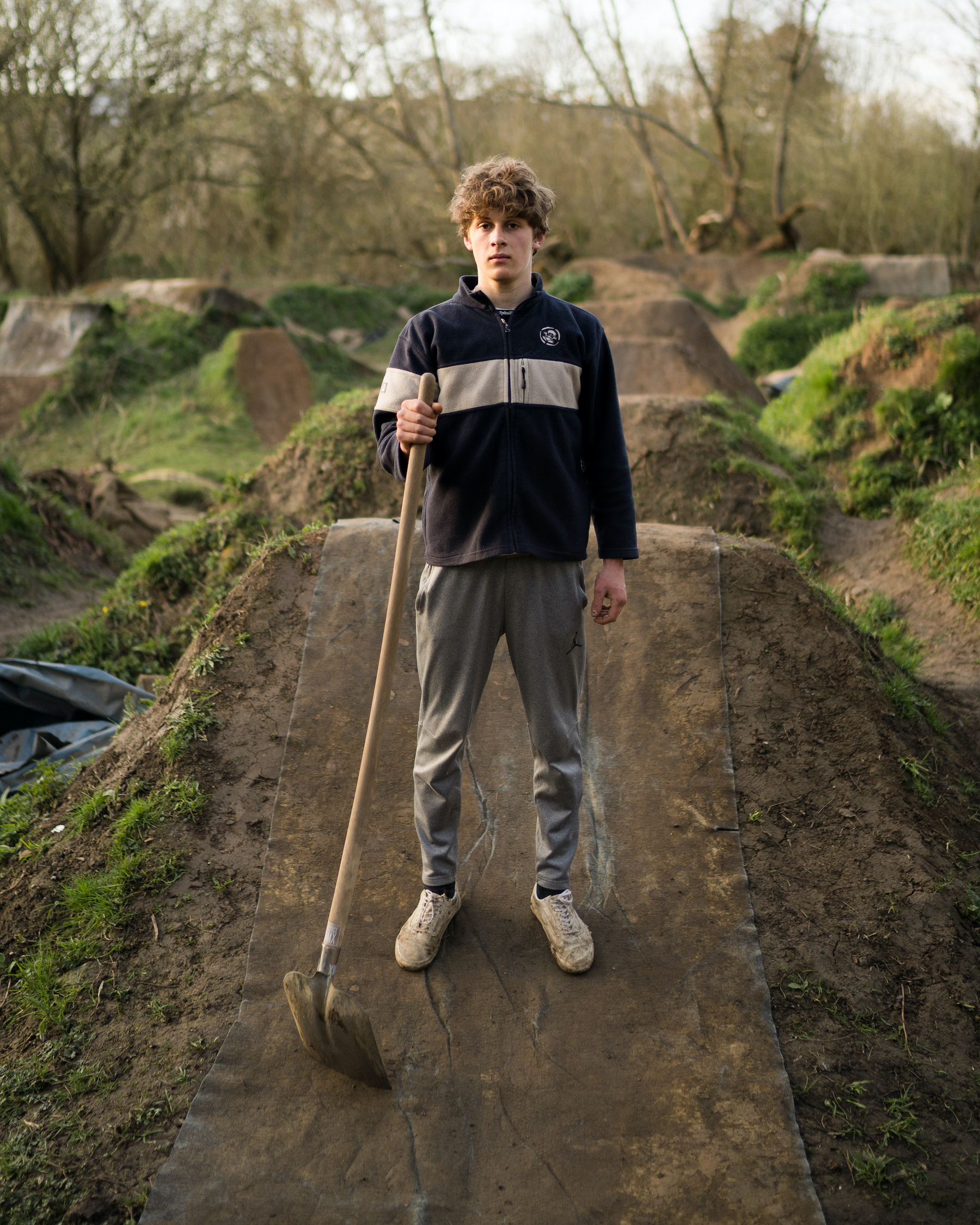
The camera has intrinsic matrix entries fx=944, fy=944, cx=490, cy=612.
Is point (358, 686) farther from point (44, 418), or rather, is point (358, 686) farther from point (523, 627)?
point (44, 418)

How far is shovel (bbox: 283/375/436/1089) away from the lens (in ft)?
7.72

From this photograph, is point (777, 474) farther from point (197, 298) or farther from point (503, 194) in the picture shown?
point (197, 298)

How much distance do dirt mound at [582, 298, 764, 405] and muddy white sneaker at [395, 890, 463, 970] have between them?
733 cm

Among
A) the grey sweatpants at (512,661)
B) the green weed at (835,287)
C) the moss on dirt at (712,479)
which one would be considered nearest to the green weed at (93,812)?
the grey sweatpants at (512,661)

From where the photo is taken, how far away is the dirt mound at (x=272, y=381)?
41.1 feet

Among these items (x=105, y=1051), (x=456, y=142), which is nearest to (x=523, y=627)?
(x=105, y=1051)

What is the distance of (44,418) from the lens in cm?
1259

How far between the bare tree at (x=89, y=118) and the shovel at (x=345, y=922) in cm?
1489

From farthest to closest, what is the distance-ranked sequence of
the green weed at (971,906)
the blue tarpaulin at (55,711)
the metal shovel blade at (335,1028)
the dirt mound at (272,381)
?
the dirt mound at (272,381)
the blue tarpaulin at (55,711)
the green weed at (971,906)
the metal shovel blade at (335,1028)

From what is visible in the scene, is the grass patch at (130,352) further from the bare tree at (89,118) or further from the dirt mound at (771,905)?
the dirt mound at (771,905)

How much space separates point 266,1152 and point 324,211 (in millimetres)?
21532

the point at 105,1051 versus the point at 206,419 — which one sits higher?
the point at 206,419

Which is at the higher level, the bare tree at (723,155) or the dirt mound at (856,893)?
the bare tree at (723,155)

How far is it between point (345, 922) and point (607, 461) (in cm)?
143
